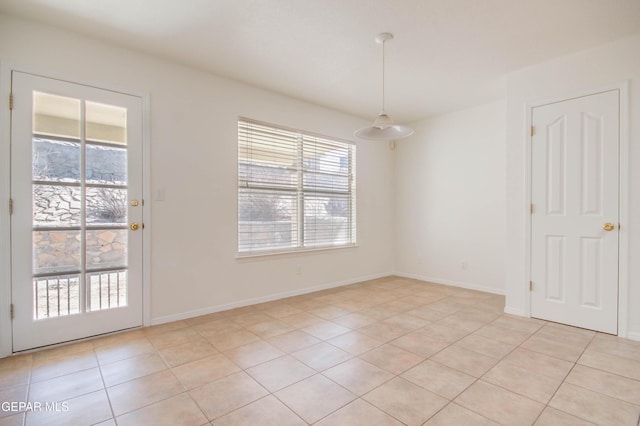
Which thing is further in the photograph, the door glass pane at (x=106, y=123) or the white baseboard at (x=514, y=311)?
the white baseboard at (x=514, y=311)

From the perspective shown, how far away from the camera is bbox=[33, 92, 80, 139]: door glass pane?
2.58 meters

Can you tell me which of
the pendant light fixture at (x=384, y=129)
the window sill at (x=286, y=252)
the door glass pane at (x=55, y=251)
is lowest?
the window sill at (x=286, y=252)

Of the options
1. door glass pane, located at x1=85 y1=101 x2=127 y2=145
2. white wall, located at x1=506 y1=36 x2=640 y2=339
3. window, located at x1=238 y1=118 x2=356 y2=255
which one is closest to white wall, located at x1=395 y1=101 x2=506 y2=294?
white wall, located at x1=506 y1=36 x2=640 y2=339

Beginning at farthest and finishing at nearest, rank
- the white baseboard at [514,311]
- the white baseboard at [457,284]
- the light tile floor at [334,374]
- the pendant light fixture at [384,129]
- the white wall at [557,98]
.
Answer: the white baseboard at [457,284] < the white baseboard at [514,311] < the white wall at [557,98] < the pendant light fixture at [384,129] < the light tile floor at [334,374]

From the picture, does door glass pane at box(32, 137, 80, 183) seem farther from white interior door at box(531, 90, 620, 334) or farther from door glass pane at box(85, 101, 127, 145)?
white interior door at box(531, 90, 620, 334)

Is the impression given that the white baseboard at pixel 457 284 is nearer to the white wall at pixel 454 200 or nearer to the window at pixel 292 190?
the white wall at pixel 454 200

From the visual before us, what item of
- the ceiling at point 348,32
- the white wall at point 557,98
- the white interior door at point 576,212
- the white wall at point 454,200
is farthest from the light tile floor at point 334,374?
the ceiling at point 348,32

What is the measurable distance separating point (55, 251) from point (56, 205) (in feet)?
1.28

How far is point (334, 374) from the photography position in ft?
7.16

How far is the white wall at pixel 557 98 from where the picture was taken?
2777 millimetres

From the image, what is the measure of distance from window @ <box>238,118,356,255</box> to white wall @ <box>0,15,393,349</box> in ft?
0.53

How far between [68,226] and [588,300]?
485 centimetres

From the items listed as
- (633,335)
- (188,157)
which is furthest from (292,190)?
(633,335)

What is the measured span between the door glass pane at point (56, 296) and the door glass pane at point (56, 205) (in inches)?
18.6
